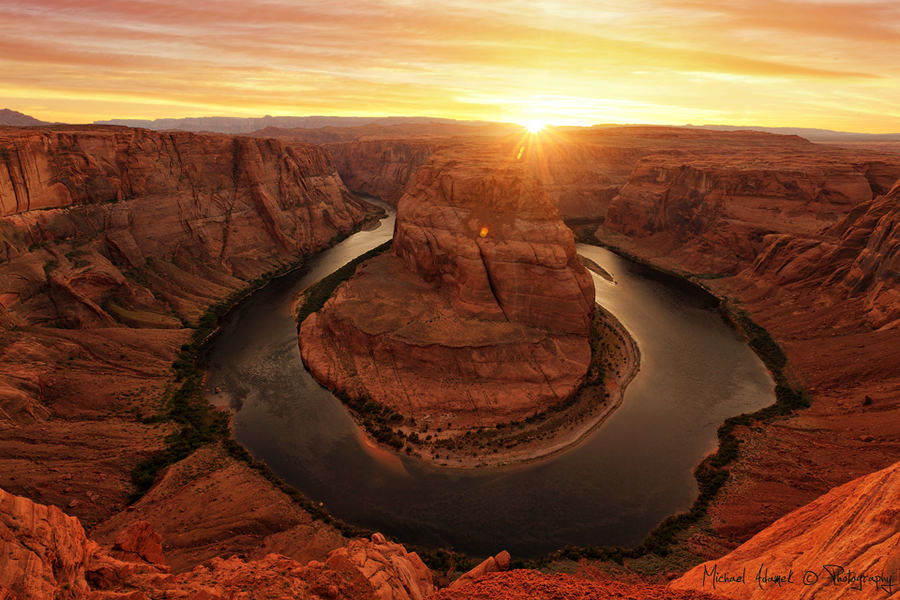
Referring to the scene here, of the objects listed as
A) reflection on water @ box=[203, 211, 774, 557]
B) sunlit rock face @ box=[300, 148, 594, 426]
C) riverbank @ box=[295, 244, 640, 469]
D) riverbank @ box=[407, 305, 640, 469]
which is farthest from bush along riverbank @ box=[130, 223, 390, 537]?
sunlit rock face @ box=[300, 148, 594, 426]

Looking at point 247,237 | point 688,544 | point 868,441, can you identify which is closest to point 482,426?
point 688,544

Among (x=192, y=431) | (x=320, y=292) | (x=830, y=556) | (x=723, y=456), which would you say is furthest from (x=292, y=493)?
(x=320, y=292)

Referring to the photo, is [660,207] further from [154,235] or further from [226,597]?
[226,597]

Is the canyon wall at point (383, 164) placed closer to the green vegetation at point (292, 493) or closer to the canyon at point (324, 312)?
the canyon at point (324, 312)

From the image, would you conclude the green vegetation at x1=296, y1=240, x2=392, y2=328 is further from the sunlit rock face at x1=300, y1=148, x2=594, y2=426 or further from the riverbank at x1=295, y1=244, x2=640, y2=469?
the riverbank at x1=295, y1=244, x2=640, y2=469

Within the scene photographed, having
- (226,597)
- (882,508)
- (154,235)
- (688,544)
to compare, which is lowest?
(688,544)

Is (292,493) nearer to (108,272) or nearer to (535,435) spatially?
(535,435)
